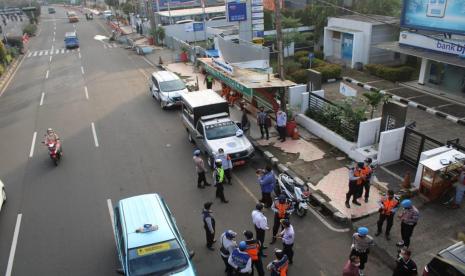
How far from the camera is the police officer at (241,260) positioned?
809 centimetres

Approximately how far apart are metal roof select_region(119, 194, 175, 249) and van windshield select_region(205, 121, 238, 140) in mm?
5181

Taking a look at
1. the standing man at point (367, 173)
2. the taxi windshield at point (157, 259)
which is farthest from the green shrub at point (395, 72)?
the taxi windshield at point (157, 259)

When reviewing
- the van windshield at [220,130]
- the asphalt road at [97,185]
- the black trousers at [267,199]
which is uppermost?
the van windshield at [220,130]

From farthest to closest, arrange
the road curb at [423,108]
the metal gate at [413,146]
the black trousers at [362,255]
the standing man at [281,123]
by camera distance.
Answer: the road curb at [423,108], the standing man at [281,123], the metal gate at [413,146], the black trousers at [362,255]

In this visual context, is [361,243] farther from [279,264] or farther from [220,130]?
[220,130]

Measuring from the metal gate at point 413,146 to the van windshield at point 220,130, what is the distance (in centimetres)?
638

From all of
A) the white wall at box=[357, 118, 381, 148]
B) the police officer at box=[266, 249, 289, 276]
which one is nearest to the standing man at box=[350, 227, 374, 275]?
the police officer at box=[266, 249, 289, 276]

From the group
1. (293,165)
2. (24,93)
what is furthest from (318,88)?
(24,93)

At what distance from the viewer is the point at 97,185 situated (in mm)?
14062

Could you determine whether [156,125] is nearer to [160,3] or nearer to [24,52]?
[24,52]

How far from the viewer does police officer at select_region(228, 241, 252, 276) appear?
8.09 meters

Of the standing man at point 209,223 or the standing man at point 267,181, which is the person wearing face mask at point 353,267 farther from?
the standing man at point 267,181

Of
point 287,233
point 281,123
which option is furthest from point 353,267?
point 281,123

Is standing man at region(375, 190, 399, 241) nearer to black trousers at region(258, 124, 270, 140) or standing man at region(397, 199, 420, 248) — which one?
standing man at region(397, 199, 420, 248)
